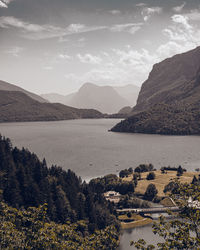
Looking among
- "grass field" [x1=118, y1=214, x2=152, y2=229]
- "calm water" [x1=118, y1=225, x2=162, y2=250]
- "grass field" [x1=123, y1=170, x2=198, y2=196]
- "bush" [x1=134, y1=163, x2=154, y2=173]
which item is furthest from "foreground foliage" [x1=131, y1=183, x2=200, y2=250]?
"bush" [x1=134, y1=163, x2=154, y2=173]

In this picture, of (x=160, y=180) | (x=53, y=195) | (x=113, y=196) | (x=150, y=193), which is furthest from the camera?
(x=160, y=180)

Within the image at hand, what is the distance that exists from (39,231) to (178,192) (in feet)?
48.8

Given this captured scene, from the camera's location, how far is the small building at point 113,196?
134m

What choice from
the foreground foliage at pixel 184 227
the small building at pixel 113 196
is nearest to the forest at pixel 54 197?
the small building at pixel 113 196

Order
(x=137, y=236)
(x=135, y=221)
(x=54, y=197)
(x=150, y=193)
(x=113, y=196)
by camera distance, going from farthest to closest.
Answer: (x=150, y=193) < (x=113, y=196) < (x=135, y=221) < (x=137, y=236) < (x=54, y=197)

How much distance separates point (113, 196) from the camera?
13762cm

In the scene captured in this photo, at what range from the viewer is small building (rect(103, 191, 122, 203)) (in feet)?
438

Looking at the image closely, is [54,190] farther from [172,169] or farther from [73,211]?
[172,169]

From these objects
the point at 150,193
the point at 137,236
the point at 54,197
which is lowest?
the point at 137,236

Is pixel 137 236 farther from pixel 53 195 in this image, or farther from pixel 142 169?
pixel 142 169

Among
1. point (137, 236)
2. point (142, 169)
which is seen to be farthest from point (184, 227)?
point (142, 169)

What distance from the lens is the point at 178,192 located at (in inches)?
1204

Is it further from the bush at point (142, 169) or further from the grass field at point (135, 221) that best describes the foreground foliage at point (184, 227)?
the bush at point (142, 169)

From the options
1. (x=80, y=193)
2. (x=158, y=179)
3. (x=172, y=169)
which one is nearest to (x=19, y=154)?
(x=80, y=193)
